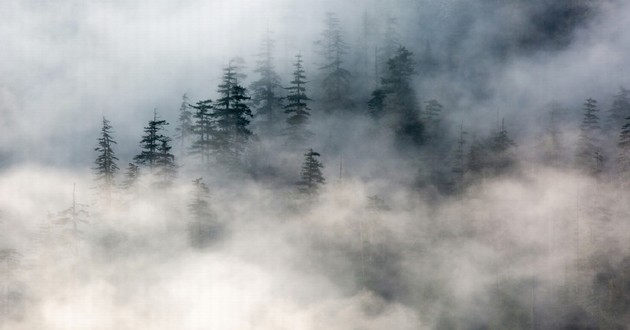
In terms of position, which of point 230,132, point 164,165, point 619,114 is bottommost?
point 164,165

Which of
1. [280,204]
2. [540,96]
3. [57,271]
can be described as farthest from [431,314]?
[540,96]

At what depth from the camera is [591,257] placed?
2726 inches

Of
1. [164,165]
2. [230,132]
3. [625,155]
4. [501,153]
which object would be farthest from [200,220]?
[625,155]

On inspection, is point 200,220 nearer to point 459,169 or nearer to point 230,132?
point 230,132

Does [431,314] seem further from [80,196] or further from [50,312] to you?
[80,196]

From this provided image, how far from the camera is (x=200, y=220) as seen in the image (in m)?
68.6

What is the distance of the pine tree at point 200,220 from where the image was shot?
66.4m

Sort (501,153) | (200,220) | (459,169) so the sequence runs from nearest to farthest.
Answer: (200,220), (459,169), (501,153)

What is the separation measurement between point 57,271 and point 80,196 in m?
31.2

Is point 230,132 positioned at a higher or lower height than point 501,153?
higher

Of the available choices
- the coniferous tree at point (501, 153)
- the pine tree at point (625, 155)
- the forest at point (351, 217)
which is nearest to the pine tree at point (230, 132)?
the forest at point (351, 217)

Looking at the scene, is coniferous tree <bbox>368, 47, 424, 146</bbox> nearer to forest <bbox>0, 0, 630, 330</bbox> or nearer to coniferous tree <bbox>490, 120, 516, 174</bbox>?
forest <bbox>0, 0, 630, 330</bbox>

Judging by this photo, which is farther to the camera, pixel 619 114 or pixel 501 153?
pixel 619 114

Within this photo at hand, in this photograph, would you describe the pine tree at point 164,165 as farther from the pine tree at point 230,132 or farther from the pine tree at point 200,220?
the pine tree at point 230,132
